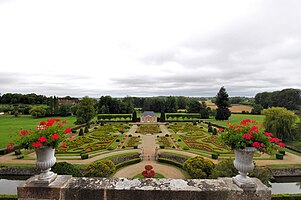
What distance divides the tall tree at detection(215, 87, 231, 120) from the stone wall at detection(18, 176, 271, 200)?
148 feet

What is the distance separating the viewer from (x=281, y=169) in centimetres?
1488

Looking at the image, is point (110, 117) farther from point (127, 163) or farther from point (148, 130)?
point (127, 163)

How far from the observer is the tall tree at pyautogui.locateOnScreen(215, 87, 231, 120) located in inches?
1763

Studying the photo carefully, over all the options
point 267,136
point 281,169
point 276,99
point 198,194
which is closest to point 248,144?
point 267,136

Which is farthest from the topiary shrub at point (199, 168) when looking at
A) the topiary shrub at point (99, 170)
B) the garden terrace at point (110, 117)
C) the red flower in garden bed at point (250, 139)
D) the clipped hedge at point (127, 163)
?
the garden terrace at point (110, 117)

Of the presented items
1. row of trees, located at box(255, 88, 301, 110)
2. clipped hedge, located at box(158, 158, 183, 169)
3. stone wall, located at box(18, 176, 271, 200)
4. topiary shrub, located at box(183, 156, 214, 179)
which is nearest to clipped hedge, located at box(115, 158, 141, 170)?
clipped hedge, located at box(158, 158, 183, 169)

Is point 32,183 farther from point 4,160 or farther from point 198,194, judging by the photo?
point 4,160

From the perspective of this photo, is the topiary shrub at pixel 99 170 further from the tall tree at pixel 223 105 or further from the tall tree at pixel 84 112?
the tall tree at pixel 223 105

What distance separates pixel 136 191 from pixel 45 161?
179cm

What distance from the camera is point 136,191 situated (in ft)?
9.09

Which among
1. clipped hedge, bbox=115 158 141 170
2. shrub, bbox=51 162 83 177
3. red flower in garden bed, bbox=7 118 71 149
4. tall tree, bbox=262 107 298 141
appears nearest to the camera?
red flower in garden bed, bbox=7 118 71 149

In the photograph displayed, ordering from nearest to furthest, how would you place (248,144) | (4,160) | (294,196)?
(248,144) < (294,196) < (4,160)

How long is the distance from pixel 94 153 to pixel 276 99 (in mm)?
65394

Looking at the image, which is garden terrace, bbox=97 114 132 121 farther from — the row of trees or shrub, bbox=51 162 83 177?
the row of trees
